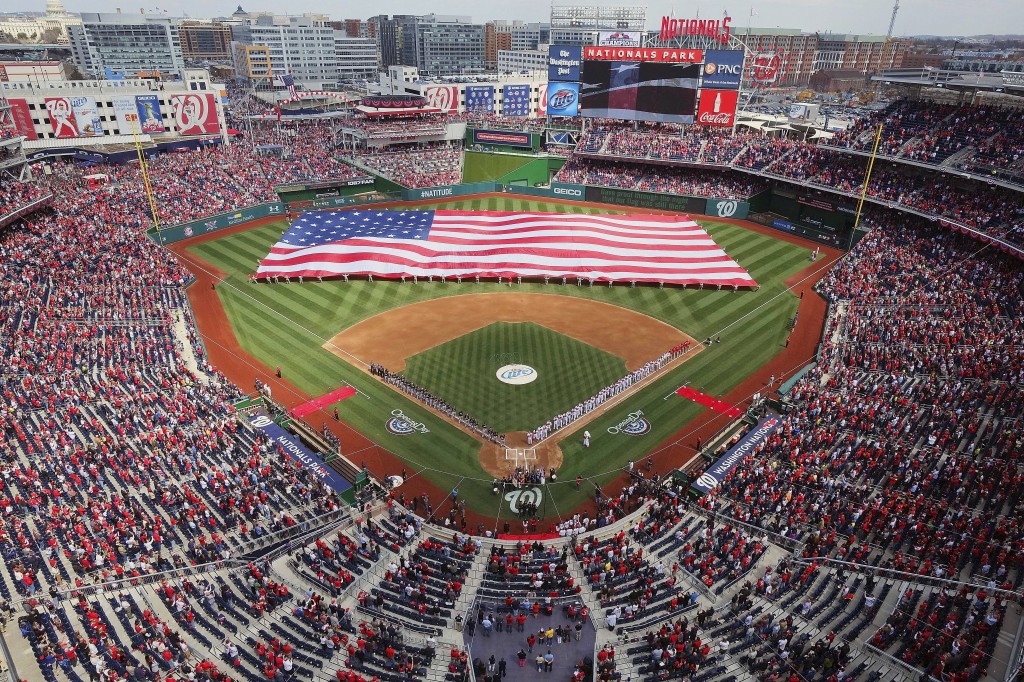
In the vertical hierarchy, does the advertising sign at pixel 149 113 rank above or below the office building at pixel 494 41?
below

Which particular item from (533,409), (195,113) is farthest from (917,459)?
(195,113)

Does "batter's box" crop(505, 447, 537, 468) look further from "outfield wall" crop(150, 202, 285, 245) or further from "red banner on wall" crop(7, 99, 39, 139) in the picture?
"red banner on wall" crop(7, 99, 39, 139)

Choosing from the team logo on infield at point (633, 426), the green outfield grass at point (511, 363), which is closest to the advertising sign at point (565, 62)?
the green outfield grass at point (511, 363)

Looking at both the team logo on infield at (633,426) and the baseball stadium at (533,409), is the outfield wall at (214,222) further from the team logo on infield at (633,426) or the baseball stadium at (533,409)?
the team logo on infield at (633,426)

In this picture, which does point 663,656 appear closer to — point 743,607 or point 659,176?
point 743,607

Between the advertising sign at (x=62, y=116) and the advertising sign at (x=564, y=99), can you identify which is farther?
the advertising sign at (x=564, y=99)

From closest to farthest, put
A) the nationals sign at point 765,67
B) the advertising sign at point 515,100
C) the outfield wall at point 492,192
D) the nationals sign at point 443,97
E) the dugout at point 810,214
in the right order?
the dugout at point 810,214 → the outfield wall at point 492,192 → the nationals sign at point 765,67 → the nationals sign at point 443,97 → the advertising sign at point 515,100

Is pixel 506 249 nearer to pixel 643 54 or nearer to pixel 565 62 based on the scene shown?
pixel 643 54
